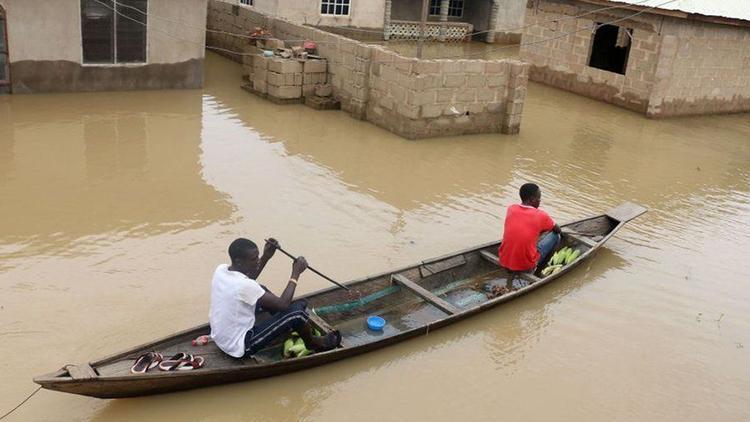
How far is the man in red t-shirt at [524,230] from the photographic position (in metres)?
8.27

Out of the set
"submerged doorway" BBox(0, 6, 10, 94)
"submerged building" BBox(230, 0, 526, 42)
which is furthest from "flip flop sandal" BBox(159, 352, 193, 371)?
"submerged building" BBox(230, 0, 526, 42)

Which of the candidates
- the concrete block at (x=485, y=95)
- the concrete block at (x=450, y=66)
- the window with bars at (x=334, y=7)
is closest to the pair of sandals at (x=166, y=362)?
the concrete block at (x=450, y=66)

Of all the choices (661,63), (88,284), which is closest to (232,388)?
(88,284)

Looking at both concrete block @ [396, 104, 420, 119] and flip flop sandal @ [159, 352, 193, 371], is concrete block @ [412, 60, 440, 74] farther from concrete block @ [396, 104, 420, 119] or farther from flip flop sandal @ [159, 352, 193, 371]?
flip flop sandal @ [159, 352, 193, 371]

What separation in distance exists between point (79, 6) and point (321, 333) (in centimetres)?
1130

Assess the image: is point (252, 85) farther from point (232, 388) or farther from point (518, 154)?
point (232, 388)

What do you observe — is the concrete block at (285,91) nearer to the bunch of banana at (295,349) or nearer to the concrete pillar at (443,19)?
the bunch of banana at (295,349)

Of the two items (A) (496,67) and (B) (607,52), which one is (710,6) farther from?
(A) (496,67)

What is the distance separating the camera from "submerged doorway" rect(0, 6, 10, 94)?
14.0m

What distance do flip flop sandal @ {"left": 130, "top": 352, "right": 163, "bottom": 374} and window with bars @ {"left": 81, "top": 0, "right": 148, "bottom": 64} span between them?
1130 cm

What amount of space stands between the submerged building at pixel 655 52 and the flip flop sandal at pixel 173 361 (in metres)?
16.2

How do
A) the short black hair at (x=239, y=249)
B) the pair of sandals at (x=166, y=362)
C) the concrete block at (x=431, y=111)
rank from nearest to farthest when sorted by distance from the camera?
the pair of sandals at (x=166, y=362) < the short black hair at (x=239, y=249) < the concrete block at (x=431, y=111)

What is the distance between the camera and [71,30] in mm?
14719

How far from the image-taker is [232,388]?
6266 millimetres
